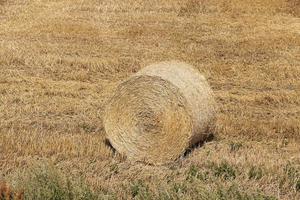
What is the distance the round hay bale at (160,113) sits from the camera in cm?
775

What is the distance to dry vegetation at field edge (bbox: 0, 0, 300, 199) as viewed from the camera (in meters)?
6.64

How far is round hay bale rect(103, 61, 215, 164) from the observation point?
7754 millimetres

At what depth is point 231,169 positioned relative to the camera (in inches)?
275

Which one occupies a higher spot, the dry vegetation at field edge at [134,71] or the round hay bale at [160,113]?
the round hay bale at [160,113]

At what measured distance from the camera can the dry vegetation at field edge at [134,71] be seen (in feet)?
21.8

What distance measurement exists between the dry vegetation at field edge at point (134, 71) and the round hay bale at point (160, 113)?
0.24 meters

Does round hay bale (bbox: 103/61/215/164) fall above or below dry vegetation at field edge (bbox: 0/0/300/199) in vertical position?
above

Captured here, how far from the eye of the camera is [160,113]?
8078mm

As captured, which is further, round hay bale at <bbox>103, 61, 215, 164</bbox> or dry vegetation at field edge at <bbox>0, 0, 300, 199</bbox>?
round hay bale at <bbox>103, 61, 215, 164</bbox>

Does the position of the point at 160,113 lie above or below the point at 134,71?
above

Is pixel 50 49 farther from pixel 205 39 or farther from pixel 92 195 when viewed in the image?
pixel 92 195

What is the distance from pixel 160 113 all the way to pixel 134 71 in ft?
17.9

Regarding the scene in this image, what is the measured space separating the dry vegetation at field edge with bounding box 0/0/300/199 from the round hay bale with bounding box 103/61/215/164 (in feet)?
0.78

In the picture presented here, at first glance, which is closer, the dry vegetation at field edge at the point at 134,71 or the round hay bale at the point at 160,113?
the dry vegetation at field edge at the point at 134,71
